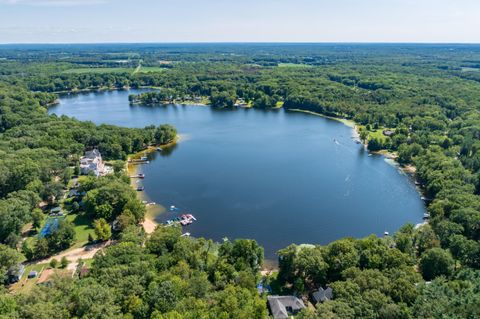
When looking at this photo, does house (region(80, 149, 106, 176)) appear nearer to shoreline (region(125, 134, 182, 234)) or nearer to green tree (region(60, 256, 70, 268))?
shoreline (region(125, 134, 182, 234))

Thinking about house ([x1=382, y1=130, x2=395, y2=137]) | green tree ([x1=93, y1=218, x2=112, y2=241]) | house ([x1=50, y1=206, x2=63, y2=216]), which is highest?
house ([x1=382, y1=130, x2=395, y2=137])

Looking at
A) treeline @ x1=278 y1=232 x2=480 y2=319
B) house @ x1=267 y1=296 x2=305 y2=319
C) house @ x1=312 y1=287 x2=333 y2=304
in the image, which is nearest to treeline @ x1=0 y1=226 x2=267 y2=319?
house @ x1=267 y1=296 x2=305 y2=319

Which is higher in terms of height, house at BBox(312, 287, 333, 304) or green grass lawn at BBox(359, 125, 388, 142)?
green grass lawn at BBox(359, 125, 388, 142)

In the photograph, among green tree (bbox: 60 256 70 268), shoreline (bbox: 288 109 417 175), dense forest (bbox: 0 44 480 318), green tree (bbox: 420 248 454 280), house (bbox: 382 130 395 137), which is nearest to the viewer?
dense forest (bbox: 0 44 480 318)

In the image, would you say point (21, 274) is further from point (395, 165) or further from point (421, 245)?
point (395, 165)

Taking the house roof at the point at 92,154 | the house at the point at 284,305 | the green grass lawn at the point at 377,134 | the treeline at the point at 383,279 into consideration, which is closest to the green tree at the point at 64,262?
the house at the point at 284,305

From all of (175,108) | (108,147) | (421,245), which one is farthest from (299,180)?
(175,108)
